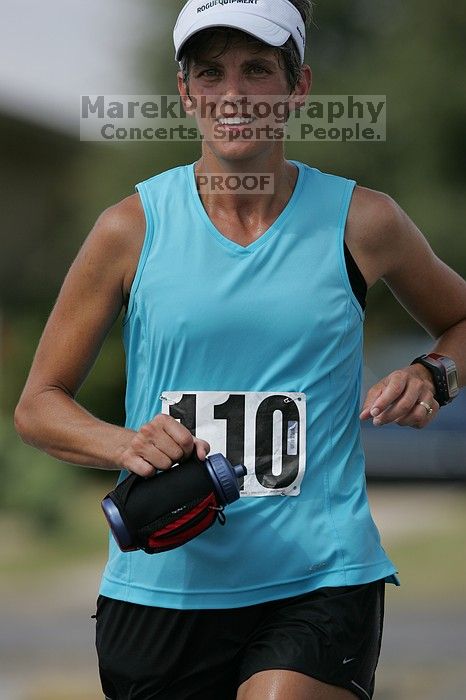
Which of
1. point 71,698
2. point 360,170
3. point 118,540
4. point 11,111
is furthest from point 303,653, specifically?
point 11,111

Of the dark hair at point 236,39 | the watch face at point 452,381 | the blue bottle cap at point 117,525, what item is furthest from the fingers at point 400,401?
Answer: the dark hair at point 236,39

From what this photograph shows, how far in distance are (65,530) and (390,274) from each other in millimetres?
9287

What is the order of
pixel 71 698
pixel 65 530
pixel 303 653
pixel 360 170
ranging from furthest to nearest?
1. pixel 360 170
2. pixel 65 530
3. pixel 71 698
4. pixel 303 653

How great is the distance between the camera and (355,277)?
296 centimetres

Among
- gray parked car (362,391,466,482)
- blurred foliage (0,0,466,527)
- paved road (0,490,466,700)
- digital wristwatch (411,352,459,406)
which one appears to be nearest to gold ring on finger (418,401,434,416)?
digital wristwatch (411,352,459,406)

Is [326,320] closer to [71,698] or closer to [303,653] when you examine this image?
[303,653]

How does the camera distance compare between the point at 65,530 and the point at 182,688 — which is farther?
the point at 65,530

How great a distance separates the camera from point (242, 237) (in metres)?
2.96

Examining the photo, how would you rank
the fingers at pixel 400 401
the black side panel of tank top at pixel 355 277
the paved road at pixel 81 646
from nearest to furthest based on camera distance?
the fingers at pixel 400 401 → the black side panel of tank top at pixel 355 277 → the paved road at pixel 81 646

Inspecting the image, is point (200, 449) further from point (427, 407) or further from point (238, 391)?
point (427, 407)

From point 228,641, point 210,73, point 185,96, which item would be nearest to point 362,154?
point 185,96

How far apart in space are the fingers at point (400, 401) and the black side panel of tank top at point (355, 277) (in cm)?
21

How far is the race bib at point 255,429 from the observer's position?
9.34 ft

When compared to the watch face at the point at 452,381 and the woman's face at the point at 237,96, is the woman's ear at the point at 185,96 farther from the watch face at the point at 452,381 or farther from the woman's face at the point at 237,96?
the watch face at the point at 452,381
